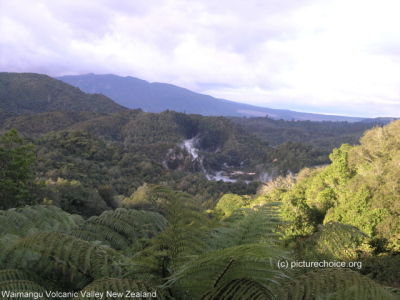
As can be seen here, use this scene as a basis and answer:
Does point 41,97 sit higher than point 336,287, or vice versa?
point 41,97

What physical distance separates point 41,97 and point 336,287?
120 meters

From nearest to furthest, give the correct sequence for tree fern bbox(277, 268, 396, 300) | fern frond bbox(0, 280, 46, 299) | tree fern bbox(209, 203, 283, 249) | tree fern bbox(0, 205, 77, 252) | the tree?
1. tree fern bbox(277, 268, 396, 300)
2. fern frond bbox(0, 280, 46, 299)
3. tree fern bbox(209, 203, 283, 249)
4. tree fern bbox(0, 205, 77, 252)
5. the tree

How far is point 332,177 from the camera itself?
41.2ft

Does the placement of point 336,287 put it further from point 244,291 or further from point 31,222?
point 31,222

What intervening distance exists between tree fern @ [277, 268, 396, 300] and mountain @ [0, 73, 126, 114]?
10905cm

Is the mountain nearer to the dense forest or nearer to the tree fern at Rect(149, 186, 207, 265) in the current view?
the dense forest

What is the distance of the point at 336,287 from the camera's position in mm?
1443

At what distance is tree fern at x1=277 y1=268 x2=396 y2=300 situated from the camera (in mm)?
1336

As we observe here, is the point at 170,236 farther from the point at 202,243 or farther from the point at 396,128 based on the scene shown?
the point at 396,128

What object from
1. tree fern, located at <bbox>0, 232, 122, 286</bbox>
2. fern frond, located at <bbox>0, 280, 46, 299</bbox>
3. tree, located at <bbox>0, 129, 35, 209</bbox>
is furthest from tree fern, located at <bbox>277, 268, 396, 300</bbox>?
tree, located at <bbox>0, 129, 35, 209</bbox>

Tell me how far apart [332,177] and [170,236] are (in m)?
12.4

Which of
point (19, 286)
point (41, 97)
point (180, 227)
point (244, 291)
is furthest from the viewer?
point (41, 97)

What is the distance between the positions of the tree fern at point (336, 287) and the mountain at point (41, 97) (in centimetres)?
10905

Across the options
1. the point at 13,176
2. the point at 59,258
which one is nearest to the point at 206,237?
the point at 59,258
